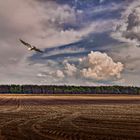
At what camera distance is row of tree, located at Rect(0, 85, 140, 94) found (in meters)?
146

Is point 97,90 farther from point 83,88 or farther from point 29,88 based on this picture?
point 29,88

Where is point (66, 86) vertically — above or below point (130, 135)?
above

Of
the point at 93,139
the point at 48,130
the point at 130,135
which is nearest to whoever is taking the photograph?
the point at 93,139

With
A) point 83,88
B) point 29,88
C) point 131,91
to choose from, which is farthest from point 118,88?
point 29,88

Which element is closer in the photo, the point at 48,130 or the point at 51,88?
the point at 48,130

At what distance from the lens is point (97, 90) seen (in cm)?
15575

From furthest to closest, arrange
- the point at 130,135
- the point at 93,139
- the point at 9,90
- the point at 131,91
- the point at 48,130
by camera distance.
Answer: the point at 131,91 < the point at 9,90 < the point at 48,130 < the point at 130,135 < the point at 93,139

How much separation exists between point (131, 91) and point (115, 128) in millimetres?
141886

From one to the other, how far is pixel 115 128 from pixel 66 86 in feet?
446

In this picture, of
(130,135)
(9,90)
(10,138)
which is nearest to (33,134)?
(10,138)

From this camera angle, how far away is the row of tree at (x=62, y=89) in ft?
480

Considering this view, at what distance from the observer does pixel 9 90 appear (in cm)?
14912

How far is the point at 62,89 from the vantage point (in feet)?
496

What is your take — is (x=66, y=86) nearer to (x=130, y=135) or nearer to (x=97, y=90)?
(x=97, y=90)
